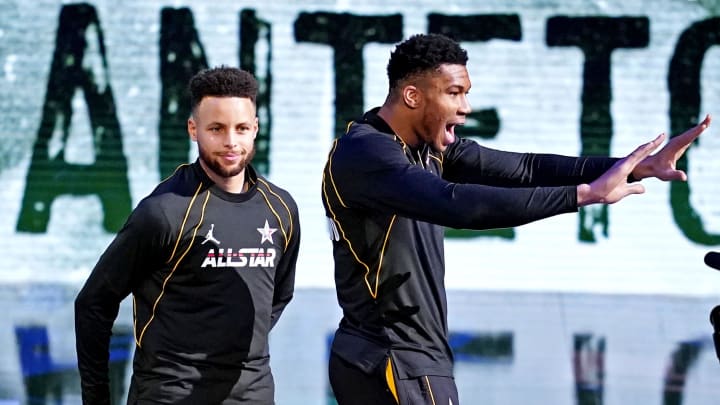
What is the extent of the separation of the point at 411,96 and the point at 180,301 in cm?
102

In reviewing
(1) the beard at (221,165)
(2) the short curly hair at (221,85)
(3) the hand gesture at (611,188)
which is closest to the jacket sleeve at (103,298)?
(1) the beard at (221,165)

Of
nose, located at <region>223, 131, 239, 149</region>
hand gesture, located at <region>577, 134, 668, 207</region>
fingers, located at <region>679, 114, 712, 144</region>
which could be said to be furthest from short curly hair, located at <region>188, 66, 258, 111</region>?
fingers, located at <region>679, 114, 712, 144</region>

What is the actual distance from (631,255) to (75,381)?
6.35 meters

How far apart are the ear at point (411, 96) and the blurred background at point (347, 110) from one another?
24.8 ft

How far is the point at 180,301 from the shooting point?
3732 mm

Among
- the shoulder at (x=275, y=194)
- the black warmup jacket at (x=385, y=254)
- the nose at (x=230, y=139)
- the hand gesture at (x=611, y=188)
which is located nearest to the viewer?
the hand gesture at (x=611, y=188)

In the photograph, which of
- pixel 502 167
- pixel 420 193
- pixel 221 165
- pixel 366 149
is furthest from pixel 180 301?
pixel 502 167

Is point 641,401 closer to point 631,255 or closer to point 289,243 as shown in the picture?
point 289,243

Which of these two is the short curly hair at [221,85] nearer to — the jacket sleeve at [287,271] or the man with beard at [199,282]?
the man with beard at [199,282]

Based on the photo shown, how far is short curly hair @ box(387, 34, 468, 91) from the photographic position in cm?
368

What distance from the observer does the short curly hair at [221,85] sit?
3.85 metres

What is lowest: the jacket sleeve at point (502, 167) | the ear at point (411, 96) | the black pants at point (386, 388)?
the black pants at point (386, 388)

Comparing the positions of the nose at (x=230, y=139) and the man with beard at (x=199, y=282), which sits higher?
the nose at (x=230, y=139)

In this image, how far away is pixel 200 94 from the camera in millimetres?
3883
